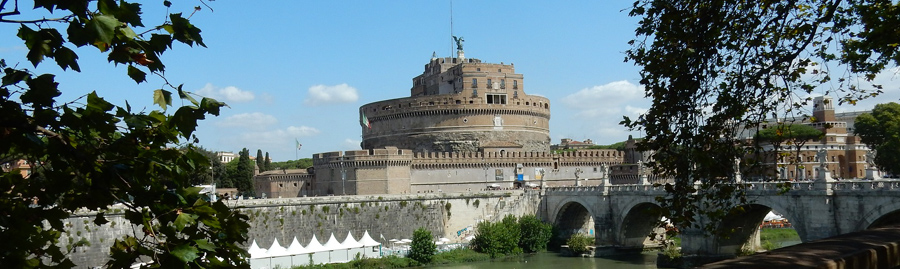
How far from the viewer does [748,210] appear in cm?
2280

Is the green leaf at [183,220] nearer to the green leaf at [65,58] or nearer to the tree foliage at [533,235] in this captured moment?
the green leaf at [65,58]

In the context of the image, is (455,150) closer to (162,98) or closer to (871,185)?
(871,185)

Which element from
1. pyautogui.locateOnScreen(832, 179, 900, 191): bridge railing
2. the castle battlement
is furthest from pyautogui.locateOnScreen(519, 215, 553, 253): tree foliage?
pyautogui.locateOnScreen(832, 179, 900, 191): bridge railing

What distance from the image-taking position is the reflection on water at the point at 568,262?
32.7m

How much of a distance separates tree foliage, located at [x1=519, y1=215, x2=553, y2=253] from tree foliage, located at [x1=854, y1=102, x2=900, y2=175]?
17.5 meters

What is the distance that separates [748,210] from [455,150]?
32702 millimetres

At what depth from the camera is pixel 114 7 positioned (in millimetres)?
3834

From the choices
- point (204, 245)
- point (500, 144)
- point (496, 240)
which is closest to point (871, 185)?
point (496, 240)

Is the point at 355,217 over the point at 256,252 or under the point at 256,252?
over

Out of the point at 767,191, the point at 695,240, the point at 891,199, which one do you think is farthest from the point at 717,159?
the point at 695,240

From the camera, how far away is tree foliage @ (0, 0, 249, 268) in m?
3.76

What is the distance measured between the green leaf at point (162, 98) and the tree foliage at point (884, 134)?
41.5m

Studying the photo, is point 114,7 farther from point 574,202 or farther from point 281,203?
point 574,202

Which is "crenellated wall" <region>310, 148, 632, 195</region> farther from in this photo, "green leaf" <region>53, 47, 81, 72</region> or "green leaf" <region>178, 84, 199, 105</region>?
"green leaf" <region>53, 47, 81, 72</region>
